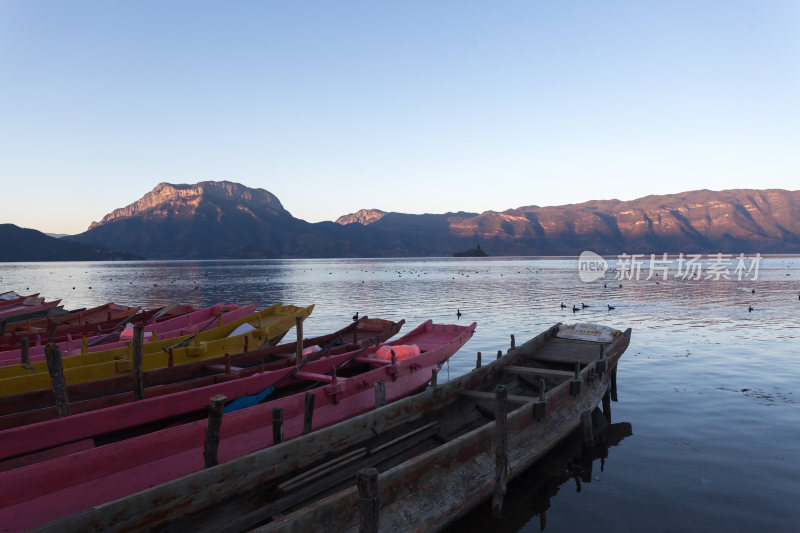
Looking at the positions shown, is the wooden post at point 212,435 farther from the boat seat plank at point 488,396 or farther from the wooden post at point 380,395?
the boat seat plank at point 488,396

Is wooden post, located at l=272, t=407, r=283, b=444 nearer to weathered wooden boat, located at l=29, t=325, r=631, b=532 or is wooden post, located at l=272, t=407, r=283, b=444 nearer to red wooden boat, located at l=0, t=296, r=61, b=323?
weathered wooden boat, located at l=29, t=325, r=631, b=532

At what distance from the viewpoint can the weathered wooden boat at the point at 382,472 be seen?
19.8 feet

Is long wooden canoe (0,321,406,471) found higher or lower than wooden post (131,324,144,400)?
lower

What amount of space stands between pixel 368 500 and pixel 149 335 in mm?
16576

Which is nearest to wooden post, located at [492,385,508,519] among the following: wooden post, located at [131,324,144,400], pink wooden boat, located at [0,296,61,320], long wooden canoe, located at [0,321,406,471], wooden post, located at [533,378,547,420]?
wooden post, located at [533,378,547,420]

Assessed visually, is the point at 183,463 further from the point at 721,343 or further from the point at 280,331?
the point at 721,343

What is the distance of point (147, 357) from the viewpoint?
13.5 m

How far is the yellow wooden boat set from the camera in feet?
35.8

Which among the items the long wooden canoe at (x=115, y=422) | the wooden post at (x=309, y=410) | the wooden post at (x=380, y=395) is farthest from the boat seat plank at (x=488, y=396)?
the long wooden canoe at (x=115, y=422)

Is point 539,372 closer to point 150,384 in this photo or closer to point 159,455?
point 159,455

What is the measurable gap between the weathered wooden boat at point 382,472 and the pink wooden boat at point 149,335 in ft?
31.8

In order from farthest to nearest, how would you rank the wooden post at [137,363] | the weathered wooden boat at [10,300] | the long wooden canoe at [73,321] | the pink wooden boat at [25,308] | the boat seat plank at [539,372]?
the weathered wooden boat at [10,300] → the pink wooden boat at [25,308] → the long wooden canoe at [73,321] → the boat seat plank at [539,372] → the wooden post at [137,363]

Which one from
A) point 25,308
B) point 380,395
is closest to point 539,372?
point 380,395

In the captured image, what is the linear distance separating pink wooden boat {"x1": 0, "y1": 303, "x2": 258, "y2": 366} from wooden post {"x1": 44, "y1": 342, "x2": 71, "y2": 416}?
5331 millimetres
